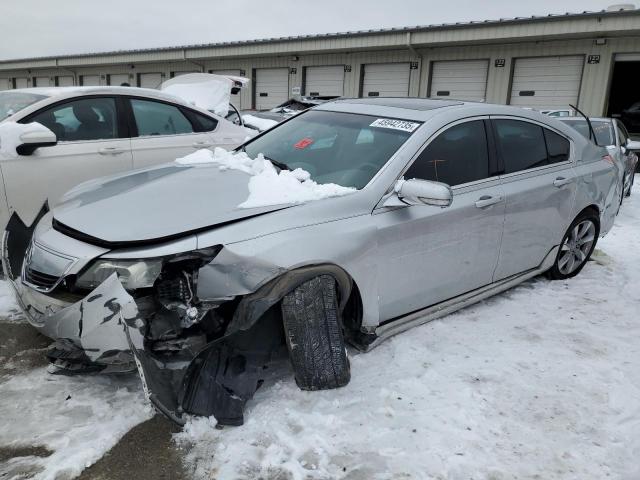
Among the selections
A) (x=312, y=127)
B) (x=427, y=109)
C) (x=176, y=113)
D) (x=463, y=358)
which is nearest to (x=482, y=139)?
(x=427, y=109)

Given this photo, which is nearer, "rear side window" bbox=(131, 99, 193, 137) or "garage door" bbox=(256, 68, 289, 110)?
"rear side window" bbox=(131, 99, 193, 137)

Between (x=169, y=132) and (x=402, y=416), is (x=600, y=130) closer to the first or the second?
(x=169, y=132)

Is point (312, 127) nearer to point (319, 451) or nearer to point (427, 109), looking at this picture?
point (427, 109)

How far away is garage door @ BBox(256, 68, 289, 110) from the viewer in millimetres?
22828

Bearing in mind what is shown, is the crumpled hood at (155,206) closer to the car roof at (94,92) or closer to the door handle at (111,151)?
the door handle at (111,151)

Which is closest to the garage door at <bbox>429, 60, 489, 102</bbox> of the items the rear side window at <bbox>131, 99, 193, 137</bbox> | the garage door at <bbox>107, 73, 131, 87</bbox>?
the rear side window at <bbox>131, 99, 193, 137</bbox>

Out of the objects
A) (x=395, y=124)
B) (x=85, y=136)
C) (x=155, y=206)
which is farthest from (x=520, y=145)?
(x=85, y=136)

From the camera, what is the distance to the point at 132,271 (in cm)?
245

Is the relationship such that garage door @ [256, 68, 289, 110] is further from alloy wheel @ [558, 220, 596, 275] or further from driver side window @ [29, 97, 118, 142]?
alloy wheel @ [558, 220, 596, 275]

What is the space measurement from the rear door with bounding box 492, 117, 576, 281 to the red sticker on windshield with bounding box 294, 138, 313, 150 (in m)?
1.41

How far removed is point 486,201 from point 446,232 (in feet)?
1.56

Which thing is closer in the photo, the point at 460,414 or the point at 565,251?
the point at 460,414

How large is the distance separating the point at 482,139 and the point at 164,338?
2636 mm

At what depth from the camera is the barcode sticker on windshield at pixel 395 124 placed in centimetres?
345
